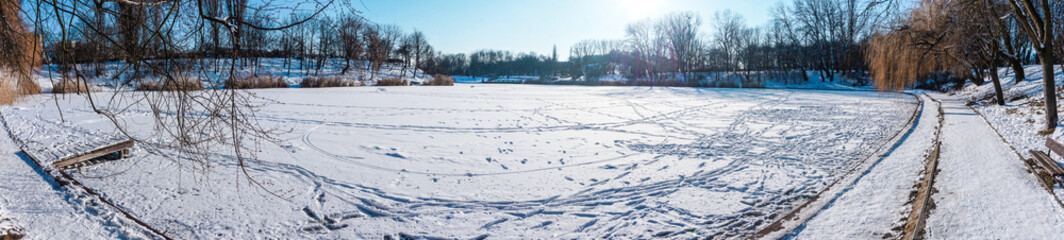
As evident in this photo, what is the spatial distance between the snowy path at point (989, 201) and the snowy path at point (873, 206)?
269 millimetres

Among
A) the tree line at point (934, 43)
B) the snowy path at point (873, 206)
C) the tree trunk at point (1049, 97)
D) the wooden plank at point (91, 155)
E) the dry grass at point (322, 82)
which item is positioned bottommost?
the snowy path at point (873, 206)

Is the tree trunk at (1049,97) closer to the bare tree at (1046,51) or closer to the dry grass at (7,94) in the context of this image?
the bare tree at (1046,51)

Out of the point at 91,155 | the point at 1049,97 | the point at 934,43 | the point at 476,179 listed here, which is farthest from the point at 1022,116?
the point at 91,155

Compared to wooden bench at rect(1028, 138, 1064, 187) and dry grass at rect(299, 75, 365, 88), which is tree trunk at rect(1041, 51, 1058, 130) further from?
dry grass at rect(299, 75, 365, 88)

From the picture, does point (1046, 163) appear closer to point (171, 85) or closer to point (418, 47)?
point (171, 85)

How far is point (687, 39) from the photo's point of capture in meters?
51.8

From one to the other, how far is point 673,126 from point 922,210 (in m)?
6.92

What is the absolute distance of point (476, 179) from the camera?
599 cm

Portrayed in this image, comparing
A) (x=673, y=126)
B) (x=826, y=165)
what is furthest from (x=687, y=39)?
(x=826, y=165)

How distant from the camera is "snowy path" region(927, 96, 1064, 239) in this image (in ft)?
12.7

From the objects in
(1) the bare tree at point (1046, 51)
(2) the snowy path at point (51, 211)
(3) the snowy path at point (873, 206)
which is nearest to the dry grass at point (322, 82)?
(2) the snowy path at point (51, 211)

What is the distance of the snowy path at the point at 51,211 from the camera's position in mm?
3961

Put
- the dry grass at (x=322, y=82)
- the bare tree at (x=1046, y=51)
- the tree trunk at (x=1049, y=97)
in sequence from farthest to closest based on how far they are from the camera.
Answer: the dry grass at (x=322, y=82)
the tree trunk at (x=1049, y=97)
the bare tree at (x=1046, y=51)

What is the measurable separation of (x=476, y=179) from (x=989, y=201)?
5459mm
